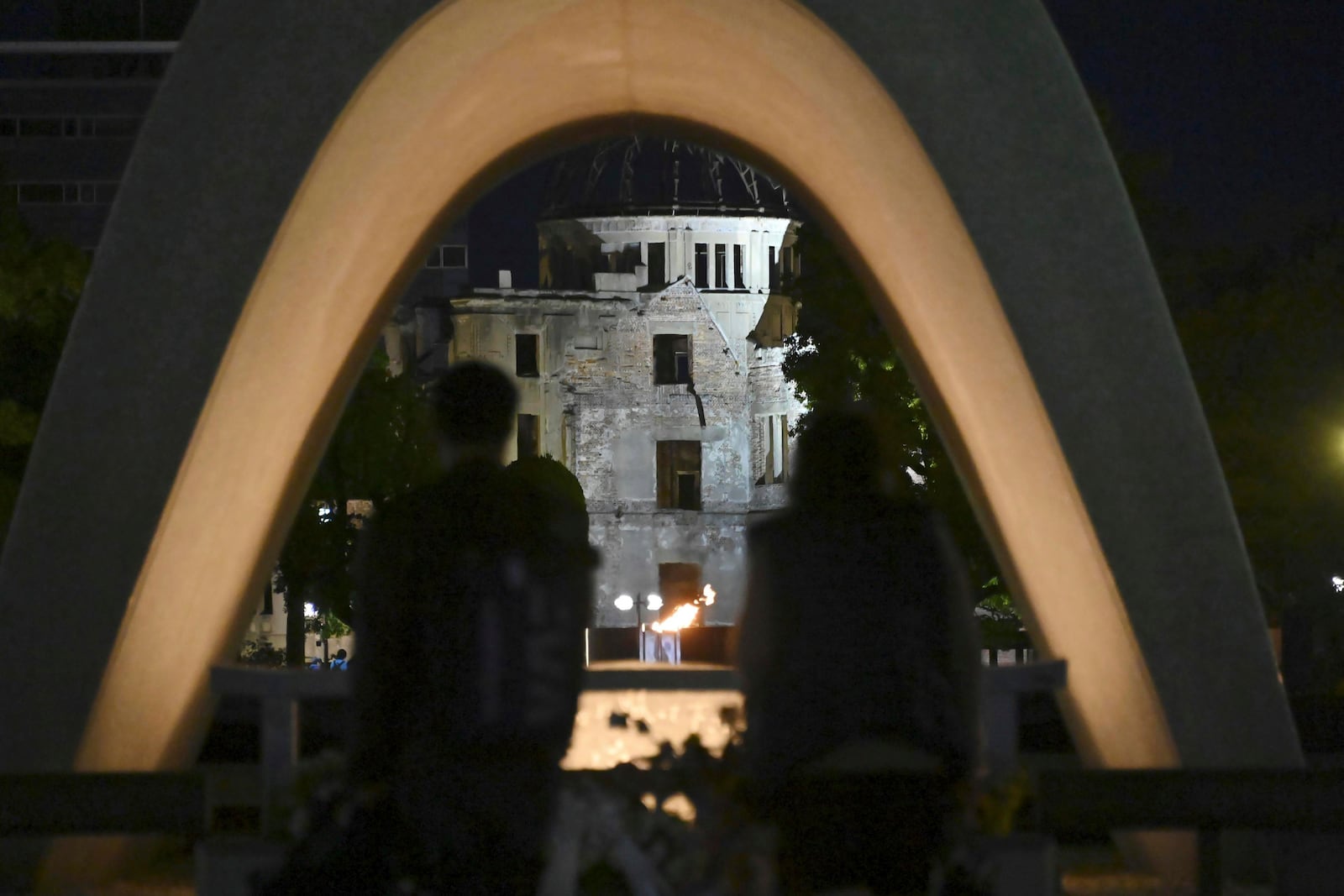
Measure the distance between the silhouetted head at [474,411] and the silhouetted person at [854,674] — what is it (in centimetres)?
65

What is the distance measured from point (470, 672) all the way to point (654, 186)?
177 ft

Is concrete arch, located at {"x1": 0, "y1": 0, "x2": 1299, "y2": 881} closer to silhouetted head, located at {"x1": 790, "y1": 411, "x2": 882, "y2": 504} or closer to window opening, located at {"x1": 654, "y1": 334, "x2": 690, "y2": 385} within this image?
silhouetted head, located at {"x1": 790, "y1": 411, "x2": 882, "y2": 504}

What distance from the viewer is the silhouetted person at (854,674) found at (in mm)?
4145

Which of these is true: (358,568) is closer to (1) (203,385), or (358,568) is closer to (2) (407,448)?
(1) (203,385)

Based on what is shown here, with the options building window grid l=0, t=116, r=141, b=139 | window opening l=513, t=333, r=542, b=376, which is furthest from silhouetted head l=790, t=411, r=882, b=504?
building window grid l=0, t=116, r=141, b=139

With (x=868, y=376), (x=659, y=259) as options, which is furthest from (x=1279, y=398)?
(x=659, y=259)

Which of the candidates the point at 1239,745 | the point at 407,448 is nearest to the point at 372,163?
the point at 1239,745

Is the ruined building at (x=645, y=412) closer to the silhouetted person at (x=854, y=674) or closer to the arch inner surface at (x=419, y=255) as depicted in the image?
the arch inner surface at (x=419, y=255)

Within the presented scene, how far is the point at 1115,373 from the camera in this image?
24.3 ft

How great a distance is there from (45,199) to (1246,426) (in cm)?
5581

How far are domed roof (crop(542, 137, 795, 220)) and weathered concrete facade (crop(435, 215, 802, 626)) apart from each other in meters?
3.57

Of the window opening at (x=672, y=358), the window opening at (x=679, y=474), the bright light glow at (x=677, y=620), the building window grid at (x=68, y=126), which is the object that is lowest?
the bright light glow at (x=677, y=620)

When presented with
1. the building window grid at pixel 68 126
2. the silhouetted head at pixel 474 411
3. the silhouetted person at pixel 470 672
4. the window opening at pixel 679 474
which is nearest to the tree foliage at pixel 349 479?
the window opening at pixel 679 474

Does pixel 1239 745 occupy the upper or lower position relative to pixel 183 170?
lower
